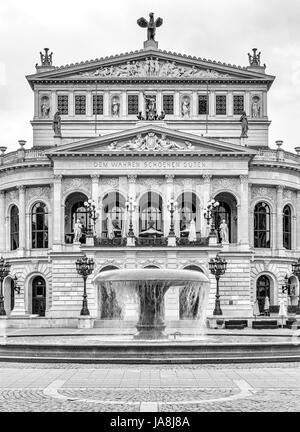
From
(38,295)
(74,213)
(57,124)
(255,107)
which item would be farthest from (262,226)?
(38,295)

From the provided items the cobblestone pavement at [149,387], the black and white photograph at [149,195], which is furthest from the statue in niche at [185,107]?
the cobblestone pavement at [149,387]

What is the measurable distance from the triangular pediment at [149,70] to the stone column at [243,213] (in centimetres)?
1311

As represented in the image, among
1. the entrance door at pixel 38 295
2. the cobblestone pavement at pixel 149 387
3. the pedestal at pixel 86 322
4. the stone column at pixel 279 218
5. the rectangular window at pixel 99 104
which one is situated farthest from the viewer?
the rectangular window at pixel 99 104

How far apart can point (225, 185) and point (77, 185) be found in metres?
12.0

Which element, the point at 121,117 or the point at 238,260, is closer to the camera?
the point at 238,260

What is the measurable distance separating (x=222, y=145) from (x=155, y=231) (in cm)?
878

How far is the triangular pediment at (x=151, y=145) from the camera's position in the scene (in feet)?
246

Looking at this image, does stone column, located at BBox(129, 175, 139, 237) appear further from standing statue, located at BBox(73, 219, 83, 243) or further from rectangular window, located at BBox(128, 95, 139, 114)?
rectangular window, located at BBox(128, 95, 139, 114)

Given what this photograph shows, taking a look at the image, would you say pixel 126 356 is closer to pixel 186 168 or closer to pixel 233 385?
pixel 233 385

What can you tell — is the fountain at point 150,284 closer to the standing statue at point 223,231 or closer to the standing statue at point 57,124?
the standing statue at point 223,231

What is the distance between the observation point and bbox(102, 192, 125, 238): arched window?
250ft

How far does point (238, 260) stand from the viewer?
74625 mm

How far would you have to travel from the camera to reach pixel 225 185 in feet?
251
